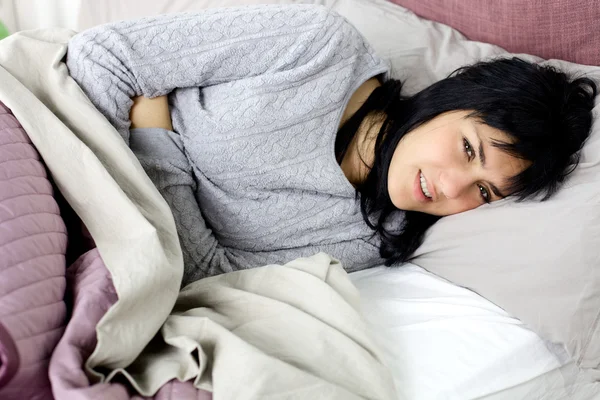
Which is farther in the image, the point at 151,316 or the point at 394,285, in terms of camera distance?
the point at 394,285

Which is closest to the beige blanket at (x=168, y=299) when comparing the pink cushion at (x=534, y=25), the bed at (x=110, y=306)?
the bed at (x=110, y=306)

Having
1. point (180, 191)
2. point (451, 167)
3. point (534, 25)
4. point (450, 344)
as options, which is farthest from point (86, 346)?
point (534, 25)

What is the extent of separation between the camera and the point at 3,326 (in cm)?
63

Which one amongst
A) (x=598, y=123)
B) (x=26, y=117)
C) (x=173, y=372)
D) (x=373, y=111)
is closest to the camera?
(x=173, y=372)

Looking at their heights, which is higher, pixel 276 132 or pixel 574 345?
pixel 276 132

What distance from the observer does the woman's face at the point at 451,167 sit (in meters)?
1.00

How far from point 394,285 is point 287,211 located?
236 mm

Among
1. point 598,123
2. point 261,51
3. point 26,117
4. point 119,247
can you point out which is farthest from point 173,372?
point 598,123

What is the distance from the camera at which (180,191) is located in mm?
1024

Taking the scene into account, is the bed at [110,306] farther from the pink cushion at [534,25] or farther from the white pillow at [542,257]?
the pink cushion at [534,25]

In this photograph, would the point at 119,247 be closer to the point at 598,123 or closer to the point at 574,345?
the point at 574,345

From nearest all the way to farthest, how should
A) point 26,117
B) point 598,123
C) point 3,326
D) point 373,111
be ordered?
point 3,326, point 26,117, point 598,123, point 373,111

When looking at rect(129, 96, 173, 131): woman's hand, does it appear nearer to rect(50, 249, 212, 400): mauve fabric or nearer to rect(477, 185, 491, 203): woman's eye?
rect(50, 249, 212, 400): mauve fabric

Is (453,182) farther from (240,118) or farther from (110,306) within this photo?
(110,306)
